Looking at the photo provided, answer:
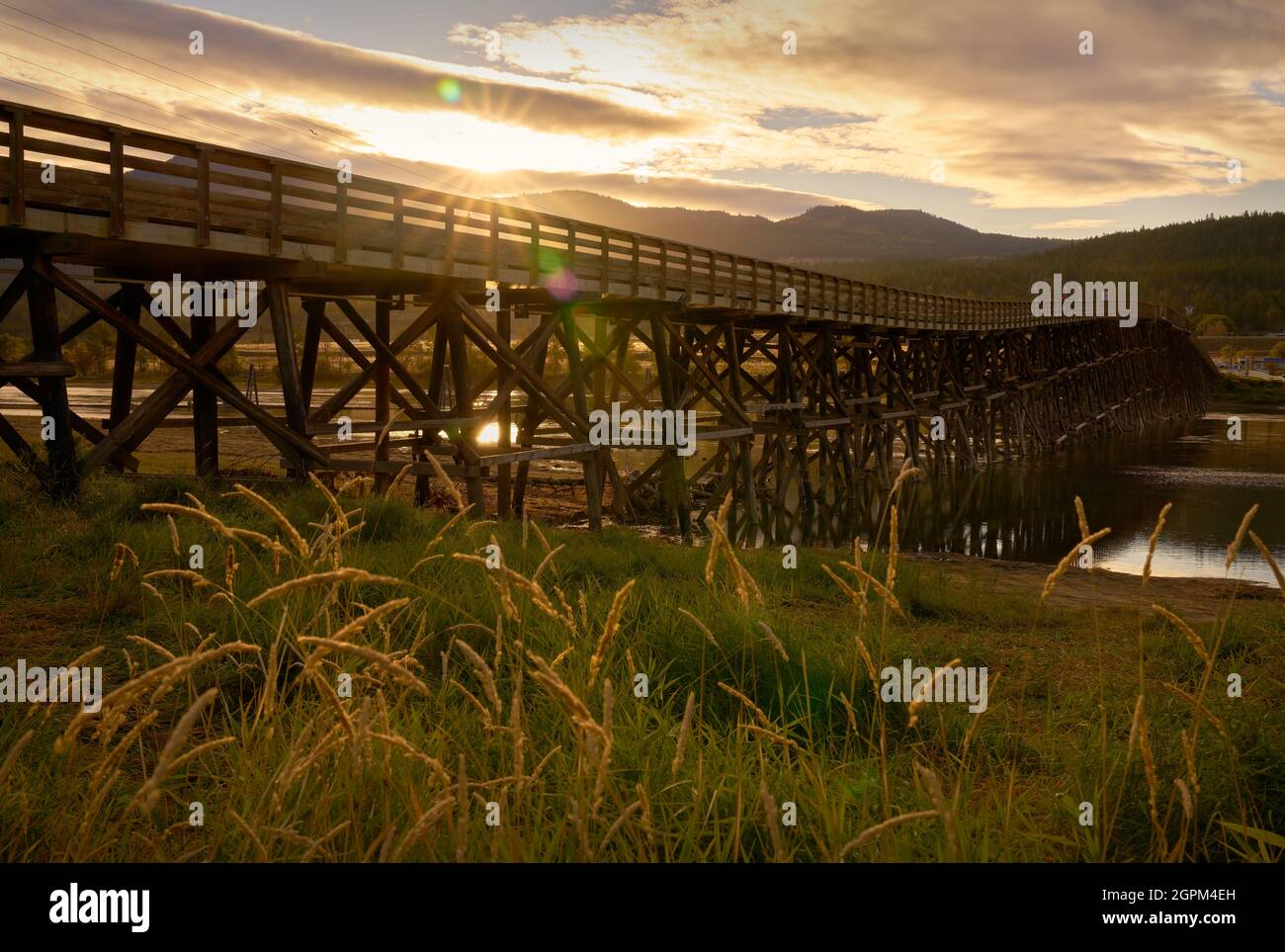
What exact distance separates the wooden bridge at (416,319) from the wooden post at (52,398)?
2cm

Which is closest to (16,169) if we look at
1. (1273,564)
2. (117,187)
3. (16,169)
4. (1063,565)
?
(16,169)

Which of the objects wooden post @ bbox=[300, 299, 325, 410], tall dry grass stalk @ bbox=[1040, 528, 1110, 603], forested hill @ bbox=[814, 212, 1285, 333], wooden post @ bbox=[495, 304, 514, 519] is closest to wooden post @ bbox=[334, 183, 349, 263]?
wooden post @ bbox=[300, 299, 325, 410]

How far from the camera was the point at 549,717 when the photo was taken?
3453 mm

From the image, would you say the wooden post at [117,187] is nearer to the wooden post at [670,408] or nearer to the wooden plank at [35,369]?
the wooden plank at [35,369]

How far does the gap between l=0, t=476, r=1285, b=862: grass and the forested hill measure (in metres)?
112

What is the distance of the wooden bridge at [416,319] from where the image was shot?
8.78 metres

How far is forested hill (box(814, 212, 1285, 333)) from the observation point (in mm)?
139250

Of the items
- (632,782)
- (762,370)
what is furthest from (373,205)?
(762,370)

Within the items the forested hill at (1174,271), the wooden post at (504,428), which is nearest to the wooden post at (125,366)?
the wooden post at (504,428)

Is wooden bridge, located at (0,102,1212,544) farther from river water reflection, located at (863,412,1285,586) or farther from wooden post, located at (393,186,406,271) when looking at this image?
river water reflection, located at (863,412,1285,586)

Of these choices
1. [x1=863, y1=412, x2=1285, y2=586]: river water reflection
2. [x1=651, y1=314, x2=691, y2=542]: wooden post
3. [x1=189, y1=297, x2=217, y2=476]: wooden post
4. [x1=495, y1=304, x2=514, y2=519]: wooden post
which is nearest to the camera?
[x1=189, y1=297, x2=217, y2=476]: wooden post
